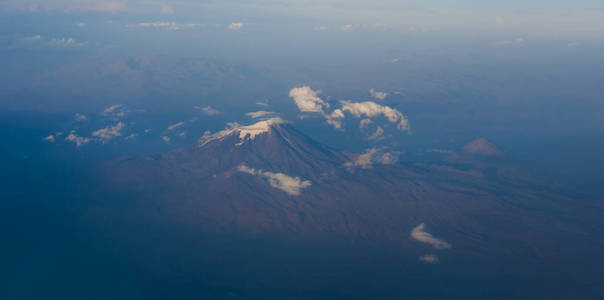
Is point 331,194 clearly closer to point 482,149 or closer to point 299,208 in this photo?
point 299,208

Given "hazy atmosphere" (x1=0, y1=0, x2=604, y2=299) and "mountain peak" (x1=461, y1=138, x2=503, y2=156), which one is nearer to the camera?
"hazy atmosphere" (x1=0, y1=0, x2=604, y2=299)

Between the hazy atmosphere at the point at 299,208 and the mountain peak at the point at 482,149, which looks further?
the mountain peak at the point at 482,149

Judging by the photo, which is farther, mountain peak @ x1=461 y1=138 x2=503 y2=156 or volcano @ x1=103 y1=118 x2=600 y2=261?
mountain peak @ x1=461 y1=138 x2=503 y2=156

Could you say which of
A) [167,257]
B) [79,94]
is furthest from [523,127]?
[79,94]

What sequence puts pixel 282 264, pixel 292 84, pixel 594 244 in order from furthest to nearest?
pixel 292 84 → pixel 594 244 → pixel 282 264

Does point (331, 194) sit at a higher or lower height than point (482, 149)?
lower

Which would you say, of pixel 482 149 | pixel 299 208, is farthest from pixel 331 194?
pixel 482 149

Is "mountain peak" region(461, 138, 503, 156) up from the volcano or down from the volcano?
up

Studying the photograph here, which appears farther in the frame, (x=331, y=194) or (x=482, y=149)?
(x=482, y=149)

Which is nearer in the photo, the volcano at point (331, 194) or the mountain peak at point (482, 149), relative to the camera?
the volcano at point (331, 194)

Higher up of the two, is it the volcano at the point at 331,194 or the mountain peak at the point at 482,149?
the mountain peak at the point at 482,149

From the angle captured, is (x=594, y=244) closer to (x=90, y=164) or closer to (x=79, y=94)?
(x=90, y=164)
